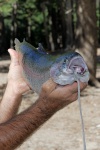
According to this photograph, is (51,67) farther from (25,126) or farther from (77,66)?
(25,126)

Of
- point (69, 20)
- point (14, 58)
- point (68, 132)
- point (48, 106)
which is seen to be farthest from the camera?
point (69, 20)

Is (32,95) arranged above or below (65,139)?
below

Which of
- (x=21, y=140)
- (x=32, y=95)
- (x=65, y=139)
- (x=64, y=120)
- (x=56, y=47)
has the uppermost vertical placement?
(x=21, y=140)

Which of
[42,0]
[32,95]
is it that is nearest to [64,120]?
[32,95]

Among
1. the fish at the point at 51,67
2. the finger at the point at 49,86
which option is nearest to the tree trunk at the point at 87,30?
the fish at the point at 51,67

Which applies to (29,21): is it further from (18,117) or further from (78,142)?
(18,117)

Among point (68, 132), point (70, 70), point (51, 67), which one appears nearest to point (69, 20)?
point (68, 132)

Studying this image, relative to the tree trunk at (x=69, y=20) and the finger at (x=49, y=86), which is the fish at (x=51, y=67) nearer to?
the finger at (x=49, y=86)
